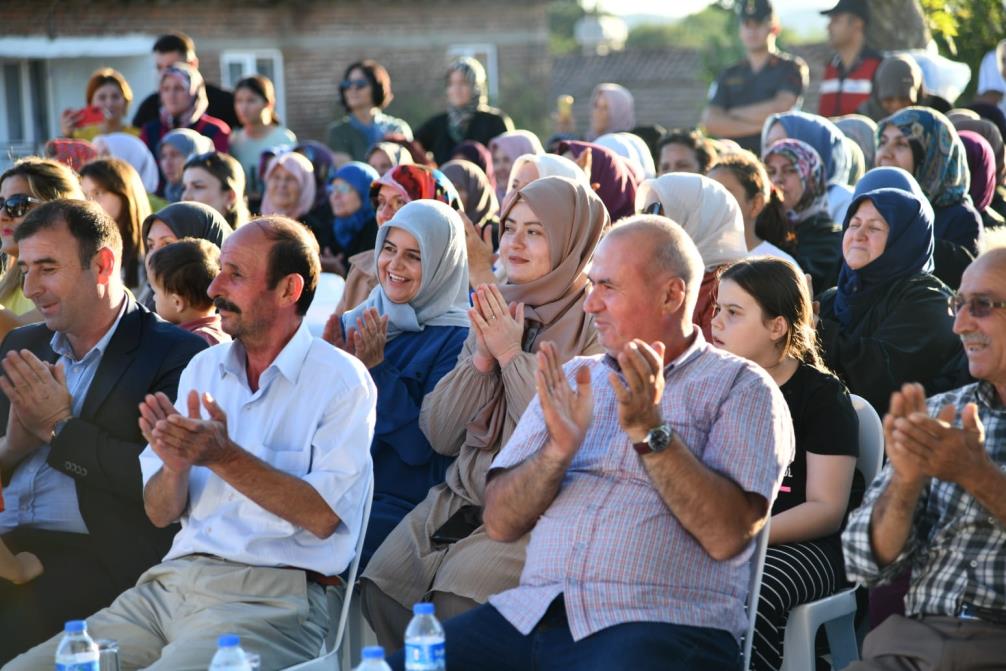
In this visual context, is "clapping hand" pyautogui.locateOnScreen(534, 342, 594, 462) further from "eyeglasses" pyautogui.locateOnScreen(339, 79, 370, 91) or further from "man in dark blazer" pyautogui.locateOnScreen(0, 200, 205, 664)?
"eyeglasses" pyautogui.locateOnScreen(339, 79, 370, 91)

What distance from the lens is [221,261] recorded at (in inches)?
144

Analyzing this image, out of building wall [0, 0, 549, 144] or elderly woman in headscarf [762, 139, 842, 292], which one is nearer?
elderly woman in headscarf [762, 139, 842, 292]

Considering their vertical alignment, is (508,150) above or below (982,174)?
below

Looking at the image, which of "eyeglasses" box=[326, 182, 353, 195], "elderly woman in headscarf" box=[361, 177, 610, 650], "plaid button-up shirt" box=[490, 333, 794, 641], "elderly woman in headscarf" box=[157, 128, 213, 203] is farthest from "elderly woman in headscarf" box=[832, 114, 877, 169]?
"plaid button-up shirt" box=[490, 333, 794, 641]

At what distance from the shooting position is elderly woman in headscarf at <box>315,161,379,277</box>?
816 cm

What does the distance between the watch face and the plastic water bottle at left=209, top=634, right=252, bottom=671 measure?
3.21 ft

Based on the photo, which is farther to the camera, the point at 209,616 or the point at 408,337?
A: the point at 408,337

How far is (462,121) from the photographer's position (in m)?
10.3

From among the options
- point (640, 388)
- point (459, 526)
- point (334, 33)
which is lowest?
point (334, 33)

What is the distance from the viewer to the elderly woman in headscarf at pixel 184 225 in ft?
18.0

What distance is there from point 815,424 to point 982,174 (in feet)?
13.7

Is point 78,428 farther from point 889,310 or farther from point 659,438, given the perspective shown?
point 889,310

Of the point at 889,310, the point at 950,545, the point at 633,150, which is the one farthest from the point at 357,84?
the point at 950,545

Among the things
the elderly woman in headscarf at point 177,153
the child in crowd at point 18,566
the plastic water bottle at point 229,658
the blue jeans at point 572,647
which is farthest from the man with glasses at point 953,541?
the elderly woman in headscarf at point 177,153
